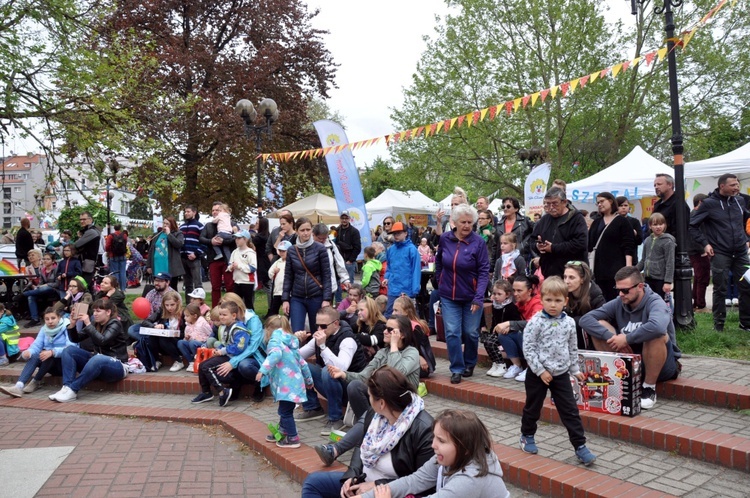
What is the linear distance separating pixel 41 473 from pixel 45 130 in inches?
300

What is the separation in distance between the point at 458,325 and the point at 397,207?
18057 millimetres

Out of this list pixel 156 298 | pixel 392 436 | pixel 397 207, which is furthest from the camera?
pixel 397 207

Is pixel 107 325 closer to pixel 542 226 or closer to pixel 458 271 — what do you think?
pixel 458 271

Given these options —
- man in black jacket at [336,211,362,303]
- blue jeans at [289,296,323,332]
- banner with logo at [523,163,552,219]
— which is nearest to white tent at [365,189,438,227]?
banner with logo at [523,163,552,219]

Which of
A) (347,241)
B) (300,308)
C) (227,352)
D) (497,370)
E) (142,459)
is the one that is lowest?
(142,459)

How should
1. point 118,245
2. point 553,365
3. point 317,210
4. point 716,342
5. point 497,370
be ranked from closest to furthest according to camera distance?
point 553,365, point 497,370, point 716,342, point 118,245, point 317,210

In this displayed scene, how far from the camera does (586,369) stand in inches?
195

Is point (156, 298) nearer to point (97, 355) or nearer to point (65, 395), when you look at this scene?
point (97, 355)

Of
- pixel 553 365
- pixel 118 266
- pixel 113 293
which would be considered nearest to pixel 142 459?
pixel 553 365

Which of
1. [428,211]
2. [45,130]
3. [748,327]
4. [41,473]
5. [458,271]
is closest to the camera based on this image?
[41,473]

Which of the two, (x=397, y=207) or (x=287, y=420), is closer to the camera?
(x=287, y=420)

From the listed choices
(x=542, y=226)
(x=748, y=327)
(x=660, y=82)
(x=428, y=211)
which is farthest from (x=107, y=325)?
(x=660, y=82)

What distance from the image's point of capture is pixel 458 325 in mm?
6320

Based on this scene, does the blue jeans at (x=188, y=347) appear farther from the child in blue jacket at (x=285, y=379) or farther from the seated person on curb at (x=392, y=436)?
the seated person on curb at (x=392, y=436)
